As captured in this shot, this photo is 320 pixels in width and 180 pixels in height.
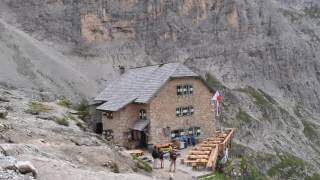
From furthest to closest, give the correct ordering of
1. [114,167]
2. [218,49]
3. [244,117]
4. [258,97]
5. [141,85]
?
[218,49]
[258,97]
[244,117]
[141,85]
[114,167]

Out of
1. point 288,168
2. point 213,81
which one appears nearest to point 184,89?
point 288,168

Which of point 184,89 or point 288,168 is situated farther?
point 288,168

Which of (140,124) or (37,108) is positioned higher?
(37,108)

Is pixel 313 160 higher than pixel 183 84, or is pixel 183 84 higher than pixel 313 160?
pixel 183 84

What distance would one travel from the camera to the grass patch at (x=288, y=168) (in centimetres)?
8381

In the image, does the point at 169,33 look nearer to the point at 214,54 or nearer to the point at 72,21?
the point at 214,54

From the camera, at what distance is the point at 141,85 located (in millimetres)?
53688

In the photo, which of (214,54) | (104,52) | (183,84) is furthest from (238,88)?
(183,84)

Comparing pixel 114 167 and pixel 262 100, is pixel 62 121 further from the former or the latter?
pixel 262 100

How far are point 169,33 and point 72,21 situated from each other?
72.6 ft

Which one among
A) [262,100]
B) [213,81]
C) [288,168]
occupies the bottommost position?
[288,168]

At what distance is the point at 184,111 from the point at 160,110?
281cm

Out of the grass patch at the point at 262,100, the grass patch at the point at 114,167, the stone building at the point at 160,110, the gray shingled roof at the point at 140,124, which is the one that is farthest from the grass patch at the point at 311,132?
the grass patch at the point at 114,167

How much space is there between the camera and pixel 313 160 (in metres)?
100
